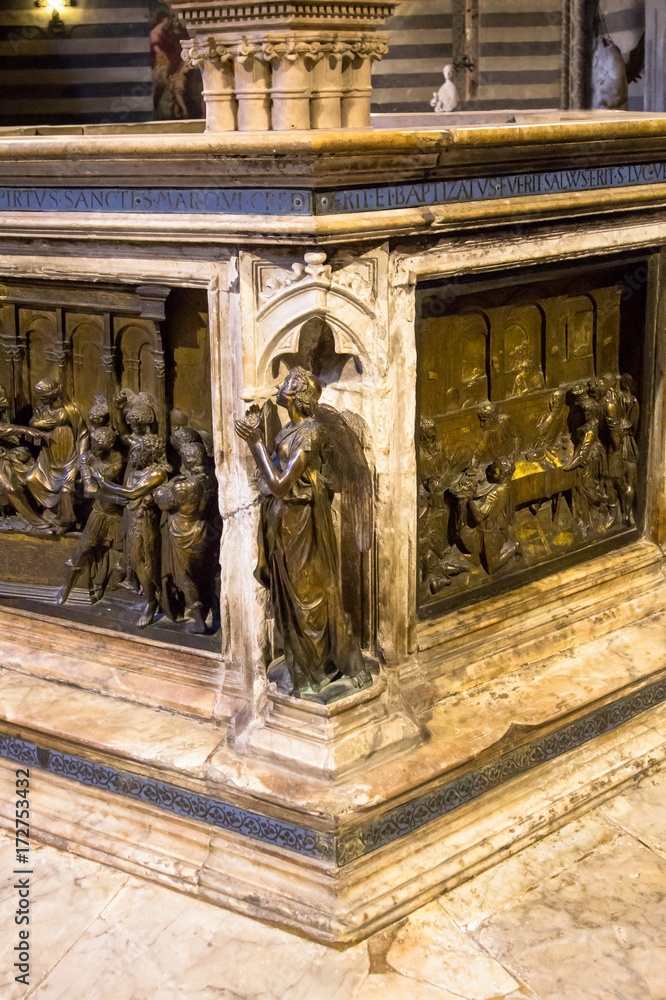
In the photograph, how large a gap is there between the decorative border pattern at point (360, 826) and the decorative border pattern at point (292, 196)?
2010 millimetres

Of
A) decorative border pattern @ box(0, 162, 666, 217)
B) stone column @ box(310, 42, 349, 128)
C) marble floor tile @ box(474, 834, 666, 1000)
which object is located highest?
stone column @ box(310, 42, 349, 128)

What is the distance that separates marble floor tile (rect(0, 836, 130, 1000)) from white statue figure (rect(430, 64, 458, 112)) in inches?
306

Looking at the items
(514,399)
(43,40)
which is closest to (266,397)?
(514,399)

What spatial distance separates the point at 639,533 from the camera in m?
5.84

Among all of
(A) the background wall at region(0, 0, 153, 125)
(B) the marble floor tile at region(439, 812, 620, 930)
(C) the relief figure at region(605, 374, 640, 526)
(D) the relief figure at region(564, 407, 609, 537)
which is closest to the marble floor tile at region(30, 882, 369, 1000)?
(B) the marble floor tile at region(439, 812, 620, 930)

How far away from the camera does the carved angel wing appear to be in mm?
4422

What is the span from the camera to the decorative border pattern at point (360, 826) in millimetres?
4266

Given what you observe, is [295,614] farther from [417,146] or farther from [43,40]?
[43,40]

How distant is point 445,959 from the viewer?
408cm

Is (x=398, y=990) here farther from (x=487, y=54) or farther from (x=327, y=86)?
(x=487, y=54)

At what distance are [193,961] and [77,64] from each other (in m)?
9.97

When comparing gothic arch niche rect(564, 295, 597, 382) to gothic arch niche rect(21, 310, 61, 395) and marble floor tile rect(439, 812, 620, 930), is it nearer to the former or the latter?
marble floor tile rect(439, 812, 620, 930)

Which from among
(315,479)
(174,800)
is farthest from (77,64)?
(174,800)

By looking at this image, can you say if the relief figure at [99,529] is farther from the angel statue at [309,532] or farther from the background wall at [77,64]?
the background wall at [77,64]
